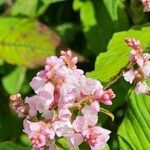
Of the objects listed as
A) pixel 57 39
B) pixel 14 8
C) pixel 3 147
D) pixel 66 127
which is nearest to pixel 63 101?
pixel 66 127

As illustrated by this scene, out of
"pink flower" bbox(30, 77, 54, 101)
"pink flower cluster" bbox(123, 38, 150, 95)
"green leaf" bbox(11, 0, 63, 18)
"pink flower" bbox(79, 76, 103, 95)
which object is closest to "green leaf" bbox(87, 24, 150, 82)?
"pink flower cluster" bbox(123, 38, 150, 95)

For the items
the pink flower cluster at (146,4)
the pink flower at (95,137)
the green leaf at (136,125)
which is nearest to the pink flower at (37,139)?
the pink flower at (95,137)

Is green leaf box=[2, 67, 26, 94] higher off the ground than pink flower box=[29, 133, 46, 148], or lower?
lower

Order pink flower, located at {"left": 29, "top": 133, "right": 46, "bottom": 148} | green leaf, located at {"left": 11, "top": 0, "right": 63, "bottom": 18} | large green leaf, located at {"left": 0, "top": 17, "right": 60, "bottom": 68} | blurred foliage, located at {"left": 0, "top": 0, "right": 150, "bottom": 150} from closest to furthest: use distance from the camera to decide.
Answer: pink flower, located at {"left": 29, "top": 133, "right": 46, "bottom": 148} → blurred foliage, located at {"left": 0, "top": 0, "right": 150, "bottom": 150} → large green leaf, located at {"left": 0, "top": 17, "right": 60, "bottom": 68} → green leaf, located at {"left": 11, "top": 0, "right": 63, "bottom": 18}

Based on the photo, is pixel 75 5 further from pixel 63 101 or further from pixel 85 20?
pixel 63 101

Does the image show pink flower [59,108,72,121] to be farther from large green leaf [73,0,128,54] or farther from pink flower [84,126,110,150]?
large green leaf [73,0,128,54]

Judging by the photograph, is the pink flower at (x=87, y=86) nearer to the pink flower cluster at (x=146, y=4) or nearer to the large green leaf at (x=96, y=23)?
the pink flower cluster at (x=146, y=4)
